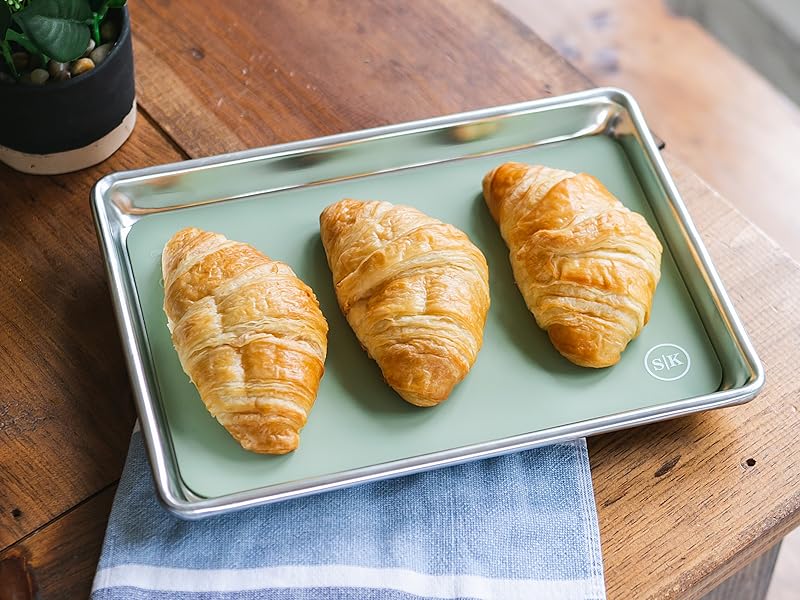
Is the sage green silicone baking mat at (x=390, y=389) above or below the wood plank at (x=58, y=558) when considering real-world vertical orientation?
above

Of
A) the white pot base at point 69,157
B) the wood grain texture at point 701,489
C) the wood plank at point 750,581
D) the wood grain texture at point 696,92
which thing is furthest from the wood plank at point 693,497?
the wood grain texture at point 696,92

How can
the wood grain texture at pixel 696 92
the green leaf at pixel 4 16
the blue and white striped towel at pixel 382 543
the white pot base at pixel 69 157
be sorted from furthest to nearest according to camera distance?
1. the wood grain texture at pixel 696 92
2. the white pot base at pixel 69 157
3. the green leaf at pixel 4 16
4. the blue and white striped towel at pixel 382 543

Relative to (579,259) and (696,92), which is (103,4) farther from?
(696,92)

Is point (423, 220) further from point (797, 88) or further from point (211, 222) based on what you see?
point (797, 88)

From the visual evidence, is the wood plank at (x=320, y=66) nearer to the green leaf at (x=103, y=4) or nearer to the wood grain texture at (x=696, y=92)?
the green leaf at (x=103, y=4)

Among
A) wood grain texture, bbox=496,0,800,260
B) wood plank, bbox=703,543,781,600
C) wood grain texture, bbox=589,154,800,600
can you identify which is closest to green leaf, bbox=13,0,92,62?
wood grain texture, bbox=589,154,800,600

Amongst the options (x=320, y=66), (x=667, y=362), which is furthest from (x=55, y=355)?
(x=667, y=362)
